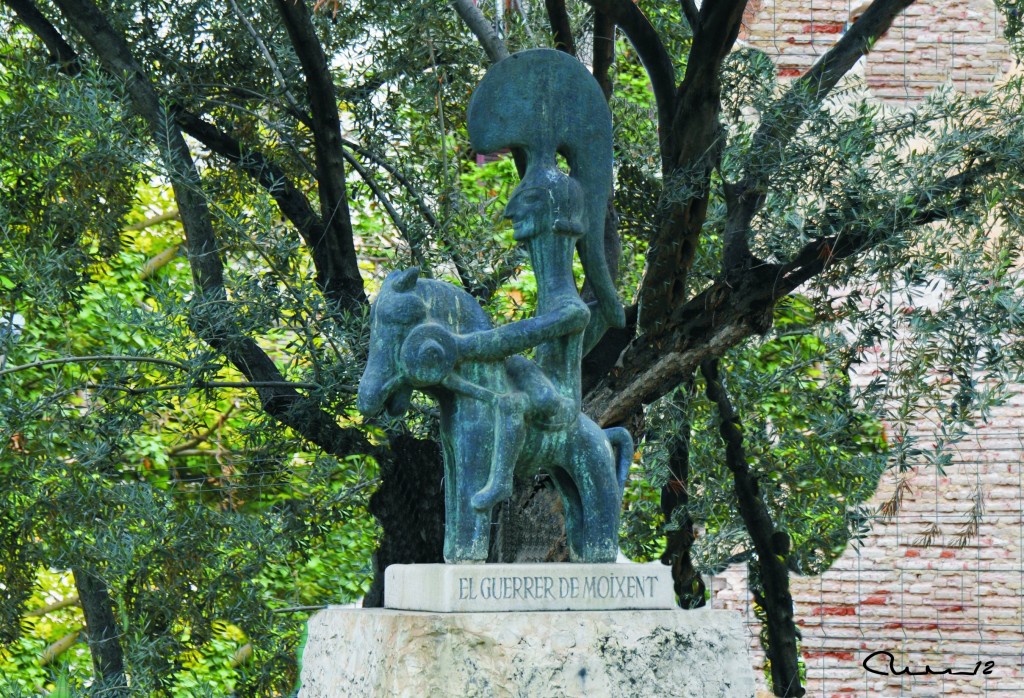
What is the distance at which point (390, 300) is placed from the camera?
11.7 ft

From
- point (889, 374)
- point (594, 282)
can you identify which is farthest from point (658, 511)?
point (594, 282)

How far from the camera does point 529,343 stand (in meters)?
3.60

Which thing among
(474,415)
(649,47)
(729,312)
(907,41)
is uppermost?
(907,41)

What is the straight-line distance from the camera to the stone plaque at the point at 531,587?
3.41 meters

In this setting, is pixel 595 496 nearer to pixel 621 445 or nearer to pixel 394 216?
pixel 621 445

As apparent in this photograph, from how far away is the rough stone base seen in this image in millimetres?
3311

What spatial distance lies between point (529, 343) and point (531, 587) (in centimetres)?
69

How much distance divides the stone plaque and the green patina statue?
0.12 m

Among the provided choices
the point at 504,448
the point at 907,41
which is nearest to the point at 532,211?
the point at 504,448

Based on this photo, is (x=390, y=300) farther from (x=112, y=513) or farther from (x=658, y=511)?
(x=658, y=511)

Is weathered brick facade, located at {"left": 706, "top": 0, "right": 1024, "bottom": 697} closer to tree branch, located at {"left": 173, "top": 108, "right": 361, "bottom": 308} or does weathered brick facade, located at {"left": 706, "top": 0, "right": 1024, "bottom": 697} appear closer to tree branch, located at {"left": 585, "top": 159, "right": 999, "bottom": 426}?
tree branch, located at {"left": 585, "top": 159, "right": 999, "bottom": 426}

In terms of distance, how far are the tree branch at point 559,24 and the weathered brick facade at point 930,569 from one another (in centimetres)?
366

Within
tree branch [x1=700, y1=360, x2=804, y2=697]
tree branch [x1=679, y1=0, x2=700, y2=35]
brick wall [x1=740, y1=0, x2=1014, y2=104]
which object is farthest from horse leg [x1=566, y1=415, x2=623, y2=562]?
brick wall [x1=740, y1=0, x2=1014, y2=104]

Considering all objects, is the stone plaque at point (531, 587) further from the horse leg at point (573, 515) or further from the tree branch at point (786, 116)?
the tree branch at point (786, 116)
